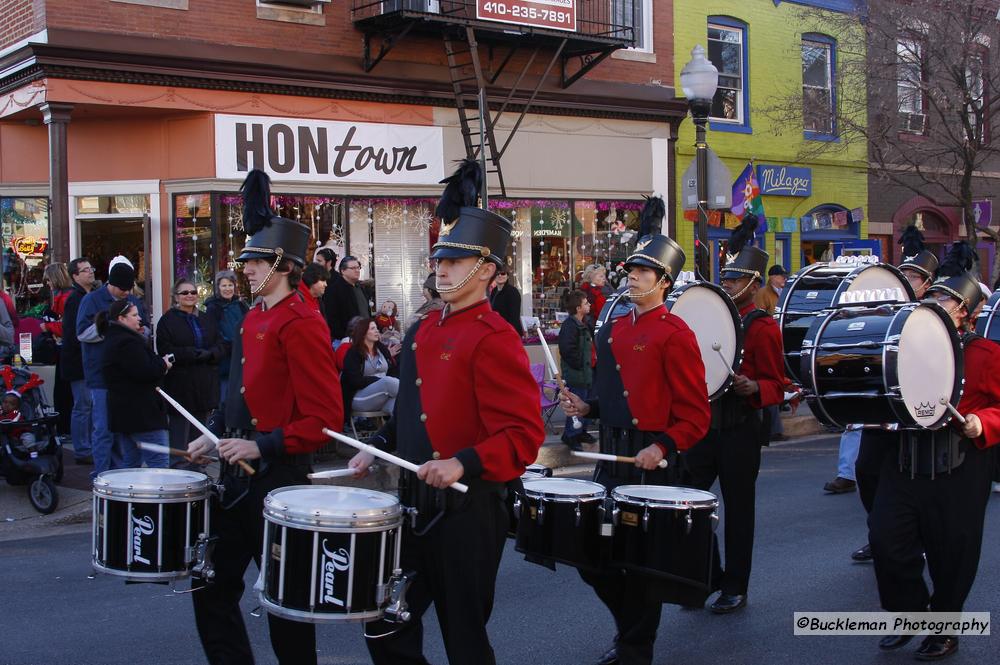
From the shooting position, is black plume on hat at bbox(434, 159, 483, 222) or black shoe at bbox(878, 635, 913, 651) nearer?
black plume on hat at bbox(434, 159, 483, 222)

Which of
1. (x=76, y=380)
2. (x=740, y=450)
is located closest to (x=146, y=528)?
(x=740, y=450)

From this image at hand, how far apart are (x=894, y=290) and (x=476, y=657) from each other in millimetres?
4488

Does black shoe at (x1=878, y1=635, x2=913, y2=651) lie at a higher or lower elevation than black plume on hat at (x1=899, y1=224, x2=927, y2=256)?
lower

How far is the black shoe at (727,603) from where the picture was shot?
22.5ft

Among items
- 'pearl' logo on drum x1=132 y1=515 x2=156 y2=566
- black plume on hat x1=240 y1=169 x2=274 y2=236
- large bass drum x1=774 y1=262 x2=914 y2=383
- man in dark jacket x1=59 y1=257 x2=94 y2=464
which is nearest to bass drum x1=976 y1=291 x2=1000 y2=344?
large bass drum x1=774 y1=262 x2=914 y2=383

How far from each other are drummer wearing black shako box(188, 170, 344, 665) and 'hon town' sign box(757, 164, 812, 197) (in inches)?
696

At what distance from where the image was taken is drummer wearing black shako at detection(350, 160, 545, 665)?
4395mm

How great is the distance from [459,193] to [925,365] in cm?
248

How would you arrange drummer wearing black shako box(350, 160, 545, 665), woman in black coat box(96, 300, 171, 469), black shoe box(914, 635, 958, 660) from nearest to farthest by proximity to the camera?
drummer wearing black shako box(350, 160, 545, 665), black shoe box(914, 635, 958, 660), woman in black coat box(96, 300, 171, 469)

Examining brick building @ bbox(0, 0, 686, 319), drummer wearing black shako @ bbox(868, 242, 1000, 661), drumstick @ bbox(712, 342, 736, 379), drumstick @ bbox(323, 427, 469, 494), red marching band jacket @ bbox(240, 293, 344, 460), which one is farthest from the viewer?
brick building @ bbox(0, 0, 686, 319)

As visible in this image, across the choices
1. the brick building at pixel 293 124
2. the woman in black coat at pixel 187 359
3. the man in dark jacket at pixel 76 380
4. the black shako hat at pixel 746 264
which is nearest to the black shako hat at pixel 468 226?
the black shako hat at pixel 746 264

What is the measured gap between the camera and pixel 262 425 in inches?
202

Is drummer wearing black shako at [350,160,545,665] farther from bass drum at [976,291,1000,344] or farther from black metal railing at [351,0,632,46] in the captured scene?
black metal railing at [351,0,632,46]

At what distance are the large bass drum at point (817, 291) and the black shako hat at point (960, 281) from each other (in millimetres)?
1240
